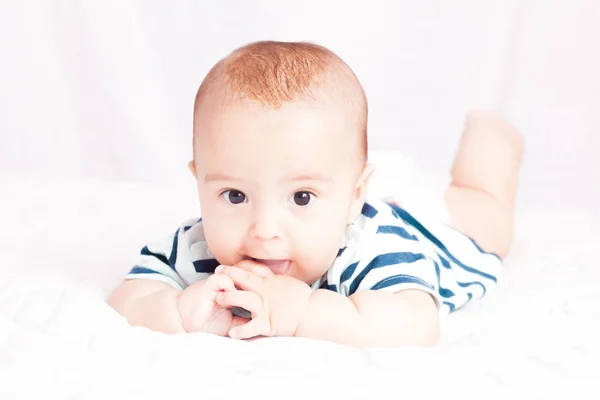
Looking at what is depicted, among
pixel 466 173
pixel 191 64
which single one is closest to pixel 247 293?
pixel 466 173

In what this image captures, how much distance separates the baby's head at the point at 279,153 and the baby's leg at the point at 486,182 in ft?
1.56

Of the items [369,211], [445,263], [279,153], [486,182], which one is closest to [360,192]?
[369,211]

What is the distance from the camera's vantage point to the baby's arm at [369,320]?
1.03 meters

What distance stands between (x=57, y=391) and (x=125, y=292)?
32 centimetres

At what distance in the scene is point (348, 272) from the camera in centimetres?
118

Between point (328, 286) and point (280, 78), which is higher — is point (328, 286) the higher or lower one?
the lower one

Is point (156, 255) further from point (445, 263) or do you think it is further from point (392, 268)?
point (445, 263)

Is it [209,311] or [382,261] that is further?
[382,261]

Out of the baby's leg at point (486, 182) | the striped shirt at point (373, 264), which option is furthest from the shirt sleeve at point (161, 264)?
the baby's leg at point (486, 182)

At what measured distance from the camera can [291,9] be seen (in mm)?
2264

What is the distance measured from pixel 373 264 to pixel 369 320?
143 mm

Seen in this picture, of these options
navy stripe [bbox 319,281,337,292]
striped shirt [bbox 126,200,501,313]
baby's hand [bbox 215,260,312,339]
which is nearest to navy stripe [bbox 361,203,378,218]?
striped shirt [bbox 126,200,501,313]

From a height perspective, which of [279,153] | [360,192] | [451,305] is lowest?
[451,305]

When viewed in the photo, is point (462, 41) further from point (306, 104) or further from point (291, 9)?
point (306, 104)
